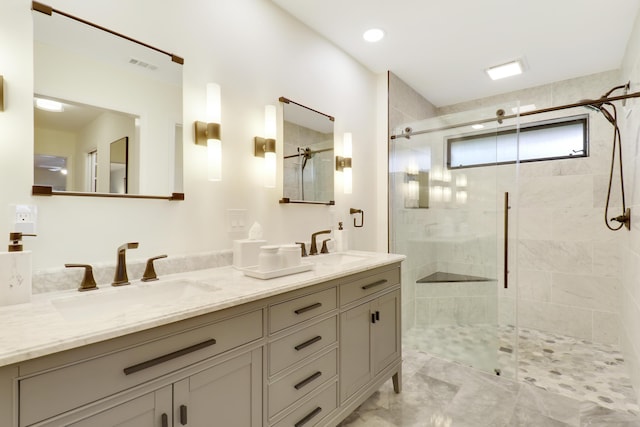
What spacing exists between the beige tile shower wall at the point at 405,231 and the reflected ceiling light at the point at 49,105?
2480 millimetres

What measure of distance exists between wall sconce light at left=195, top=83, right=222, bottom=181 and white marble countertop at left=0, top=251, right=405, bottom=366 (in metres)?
0.54

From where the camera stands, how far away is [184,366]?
39.2 inches

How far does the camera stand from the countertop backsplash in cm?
118

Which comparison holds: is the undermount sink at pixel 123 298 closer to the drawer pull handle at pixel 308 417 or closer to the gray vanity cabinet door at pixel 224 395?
the gray vanity cabinet door at pixel 224 395

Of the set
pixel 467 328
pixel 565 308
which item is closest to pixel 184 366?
pixel 467 328

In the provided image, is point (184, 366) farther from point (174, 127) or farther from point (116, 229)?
point (174, 127)

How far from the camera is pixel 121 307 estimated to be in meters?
1.22

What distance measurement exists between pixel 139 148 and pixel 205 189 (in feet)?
1.18

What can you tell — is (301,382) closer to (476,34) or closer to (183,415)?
(183,415)

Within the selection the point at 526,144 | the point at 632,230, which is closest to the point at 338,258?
the point at 632,230

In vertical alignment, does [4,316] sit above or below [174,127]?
below

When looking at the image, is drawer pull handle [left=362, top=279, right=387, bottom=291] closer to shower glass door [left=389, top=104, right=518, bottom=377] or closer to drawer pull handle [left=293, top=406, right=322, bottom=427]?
drawer pull handle [left=293, top=406, right=322, bottom=427]

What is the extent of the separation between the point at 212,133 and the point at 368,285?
1211mm

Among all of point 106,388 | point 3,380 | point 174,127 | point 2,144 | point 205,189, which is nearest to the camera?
point 3,380
